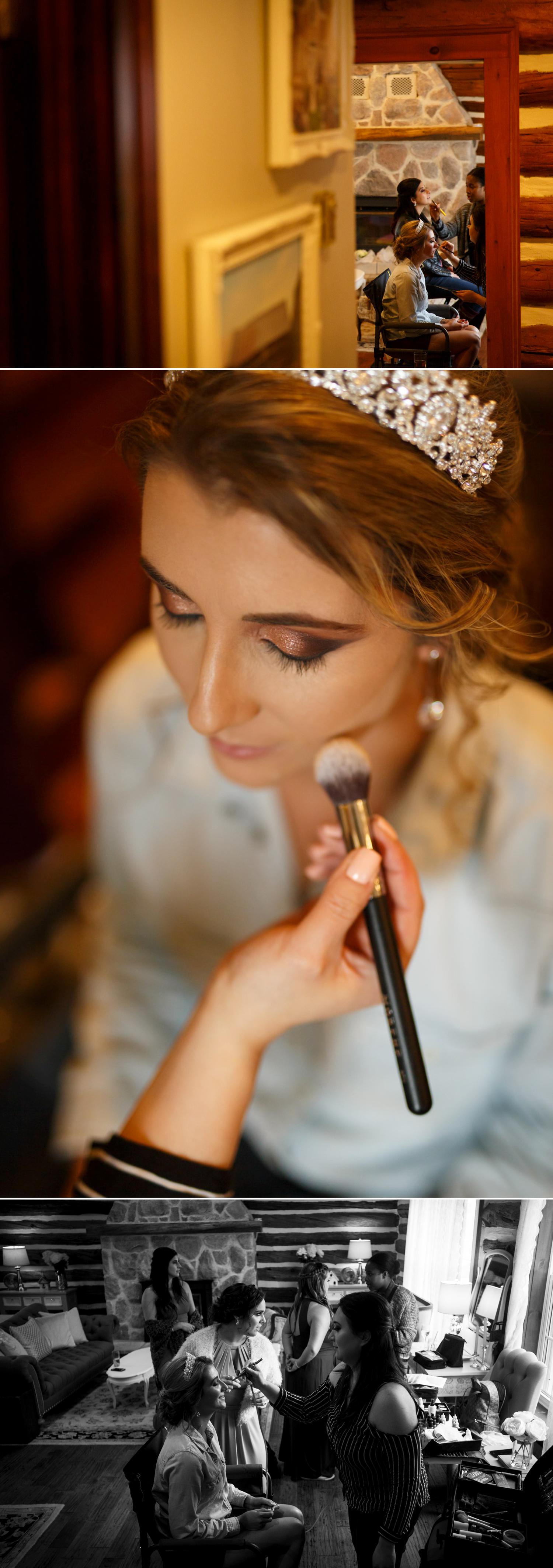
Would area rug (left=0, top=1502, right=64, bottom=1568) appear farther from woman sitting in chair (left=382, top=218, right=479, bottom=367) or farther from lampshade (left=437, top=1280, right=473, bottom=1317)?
woman sitting in chair (left=382, top=218, right=479, bottom=367)

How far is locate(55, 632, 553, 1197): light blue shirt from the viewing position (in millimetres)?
1746

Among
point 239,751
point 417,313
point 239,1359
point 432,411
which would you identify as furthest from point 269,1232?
point 417,313

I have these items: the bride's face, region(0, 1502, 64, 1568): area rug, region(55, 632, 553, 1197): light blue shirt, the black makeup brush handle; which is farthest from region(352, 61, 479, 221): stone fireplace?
region(0, 1502, 64, 1568): area rug

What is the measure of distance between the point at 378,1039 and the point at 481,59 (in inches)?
55.6

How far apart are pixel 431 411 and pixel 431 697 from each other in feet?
1.40

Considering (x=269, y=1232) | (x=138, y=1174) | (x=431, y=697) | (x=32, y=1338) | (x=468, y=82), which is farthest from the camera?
(x=32, y=1338)

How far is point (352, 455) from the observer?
1604mm

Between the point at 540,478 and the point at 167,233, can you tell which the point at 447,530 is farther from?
the point at 167,233

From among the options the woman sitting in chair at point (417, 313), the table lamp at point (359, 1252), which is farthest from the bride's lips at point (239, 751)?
the table lamp at point (359, 1252)

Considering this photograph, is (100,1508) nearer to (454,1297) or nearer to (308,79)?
(454,1297)

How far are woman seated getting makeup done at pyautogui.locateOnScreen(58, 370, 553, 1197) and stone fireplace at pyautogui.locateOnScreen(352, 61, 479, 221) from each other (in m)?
0.25

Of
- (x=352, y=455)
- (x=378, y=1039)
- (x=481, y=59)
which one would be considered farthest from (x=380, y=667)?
(x=481, y=59)

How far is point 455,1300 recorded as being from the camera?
210cm

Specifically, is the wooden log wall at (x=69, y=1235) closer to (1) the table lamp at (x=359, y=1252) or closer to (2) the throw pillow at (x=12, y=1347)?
(2) the throw pillow at (x=12, y=1347)
